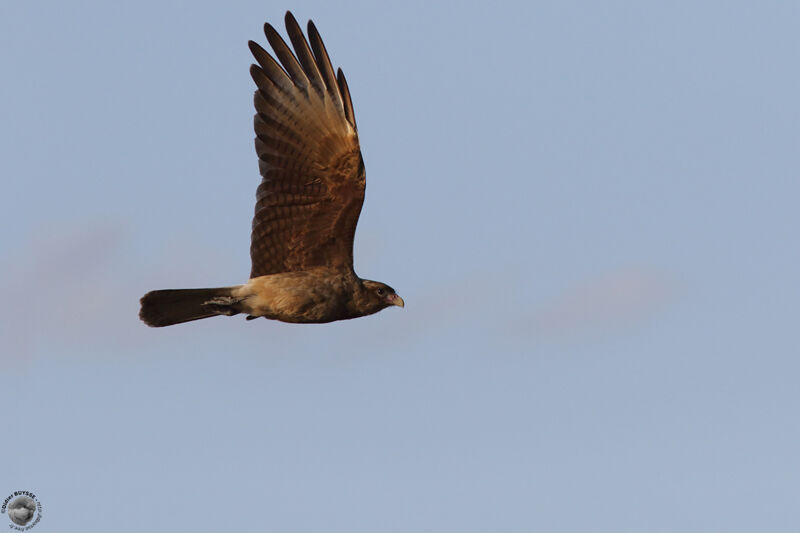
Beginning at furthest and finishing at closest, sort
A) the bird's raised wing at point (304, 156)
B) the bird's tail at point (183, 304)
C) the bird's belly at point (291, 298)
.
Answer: the bird's tail at point (183, 304) → the bird's belly at point (291, 298) → the bird's raised wing at point (304, 156)

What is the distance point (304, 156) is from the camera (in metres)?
20.0

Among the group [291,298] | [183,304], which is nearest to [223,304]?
[183,304]

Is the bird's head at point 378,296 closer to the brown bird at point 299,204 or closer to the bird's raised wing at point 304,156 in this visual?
the brown bird at point 299,204

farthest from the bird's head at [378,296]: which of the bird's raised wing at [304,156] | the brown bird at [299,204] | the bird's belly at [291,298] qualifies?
the bird's raised wing at [304,156]

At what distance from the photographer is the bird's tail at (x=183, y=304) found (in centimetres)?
2041

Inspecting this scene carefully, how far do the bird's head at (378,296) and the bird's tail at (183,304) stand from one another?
1.49m

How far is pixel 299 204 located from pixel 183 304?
1795mm

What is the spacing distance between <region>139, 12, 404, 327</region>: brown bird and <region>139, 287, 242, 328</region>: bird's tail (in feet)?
0.04

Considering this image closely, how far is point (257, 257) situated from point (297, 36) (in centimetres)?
258

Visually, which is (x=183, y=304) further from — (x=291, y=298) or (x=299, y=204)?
(x=299, y=204)

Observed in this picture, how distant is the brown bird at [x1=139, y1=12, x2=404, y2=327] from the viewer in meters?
19.9

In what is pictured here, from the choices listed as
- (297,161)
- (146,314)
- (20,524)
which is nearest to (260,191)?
(297,161)

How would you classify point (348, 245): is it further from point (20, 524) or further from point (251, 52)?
point (20, 524)

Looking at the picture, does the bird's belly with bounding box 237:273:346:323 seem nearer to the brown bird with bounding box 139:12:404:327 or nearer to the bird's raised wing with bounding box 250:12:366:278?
the brown bird with bounding box 139:12:404:327
